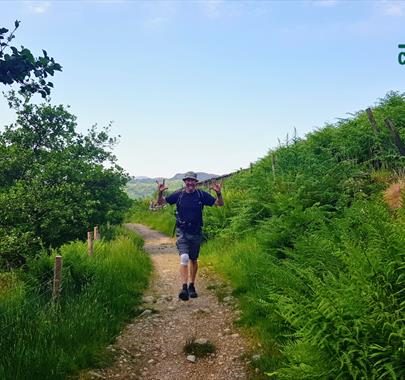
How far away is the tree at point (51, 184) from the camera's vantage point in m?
13.3

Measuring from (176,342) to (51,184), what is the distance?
1382 centimetres

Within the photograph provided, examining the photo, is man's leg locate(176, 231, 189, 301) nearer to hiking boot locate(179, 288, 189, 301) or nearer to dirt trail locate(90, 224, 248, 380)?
hiking boot locate(179, 288, 189, 301)

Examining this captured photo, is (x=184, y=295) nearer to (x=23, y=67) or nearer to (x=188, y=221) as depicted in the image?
(x=188, y=221)

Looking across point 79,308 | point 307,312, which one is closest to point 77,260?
point 79,308

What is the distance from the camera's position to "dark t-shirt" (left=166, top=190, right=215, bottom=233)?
7793 mm

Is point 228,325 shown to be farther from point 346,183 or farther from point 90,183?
point 90,183

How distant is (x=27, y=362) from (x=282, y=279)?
3408mm

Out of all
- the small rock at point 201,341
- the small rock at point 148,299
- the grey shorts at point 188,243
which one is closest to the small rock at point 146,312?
the small rock at point 148,299

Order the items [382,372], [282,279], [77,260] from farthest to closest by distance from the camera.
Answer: [77,260]
[282,279]
[382,372]

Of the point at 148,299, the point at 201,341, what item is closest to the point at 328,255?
the point at 201,341

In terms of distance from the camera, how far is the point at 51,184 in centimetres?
1775

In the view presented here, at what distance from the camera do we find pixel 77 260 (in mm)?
7758

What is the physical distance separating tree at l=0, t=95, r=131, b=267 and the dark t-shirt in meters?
3.70

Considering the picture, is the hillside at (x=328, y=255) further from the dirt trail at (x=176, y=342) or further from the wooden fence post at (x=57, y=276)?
the wooden fence post at (x=57, y=276)
